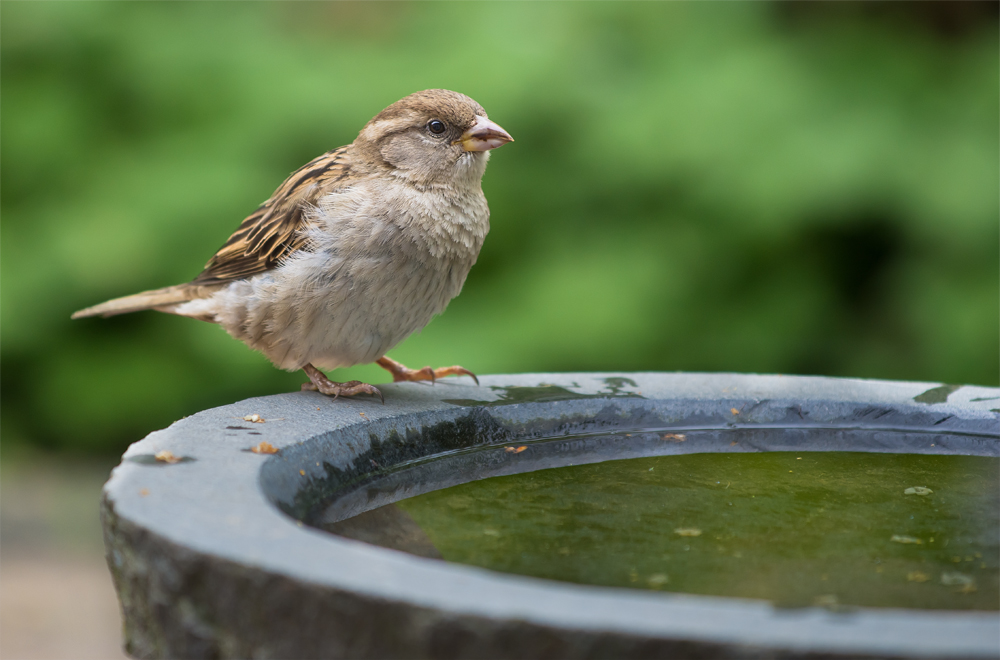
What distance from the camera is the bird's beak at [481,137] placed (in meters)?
3.00

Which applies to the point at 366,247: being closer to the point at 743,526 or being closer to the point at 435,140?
the point at 435,140

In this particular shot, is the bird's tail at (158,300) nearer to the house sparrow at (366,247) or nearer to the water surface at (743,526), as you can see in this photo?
the house sparrow at (366,247)

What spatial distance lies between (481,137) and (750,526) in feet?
4.96

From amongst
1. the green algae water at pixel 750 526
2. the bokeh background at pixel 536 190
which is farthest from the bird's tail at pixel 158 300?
the green algae water at pixel 750 526

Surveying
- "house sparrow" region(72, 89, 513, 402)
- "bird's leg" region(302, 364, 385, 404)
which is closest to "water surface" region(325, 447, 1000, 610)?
"bird's leg" region(302, 364, 385, 404)

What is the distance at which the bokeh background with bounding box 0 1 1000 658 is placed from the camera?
164 inches

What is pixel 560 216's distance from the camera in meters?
4.45

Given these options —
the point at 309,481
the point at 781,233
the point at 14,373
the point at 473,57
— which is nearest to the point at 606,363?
the point at 781,233

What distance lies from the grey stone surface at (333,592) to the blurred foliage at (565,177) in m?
2.00

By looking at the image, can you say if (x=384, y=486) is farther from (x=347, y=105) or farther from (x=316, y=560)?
(x=347, y=105)

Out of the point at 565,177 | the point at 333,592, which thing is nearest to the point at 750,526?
the point at 333,592

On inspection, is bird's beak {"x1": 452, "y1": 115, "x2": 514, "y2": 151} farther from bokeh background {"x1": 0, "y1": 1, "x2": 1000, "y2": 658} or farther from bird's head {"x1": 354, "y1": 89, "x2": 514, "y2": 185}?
bokeh background {"x1": 0, "y1": 1, "x2": 1000, "y2": 658}

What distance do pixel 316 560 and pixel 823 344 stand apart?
3.43m

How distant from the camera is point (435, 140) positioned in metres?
3.04
